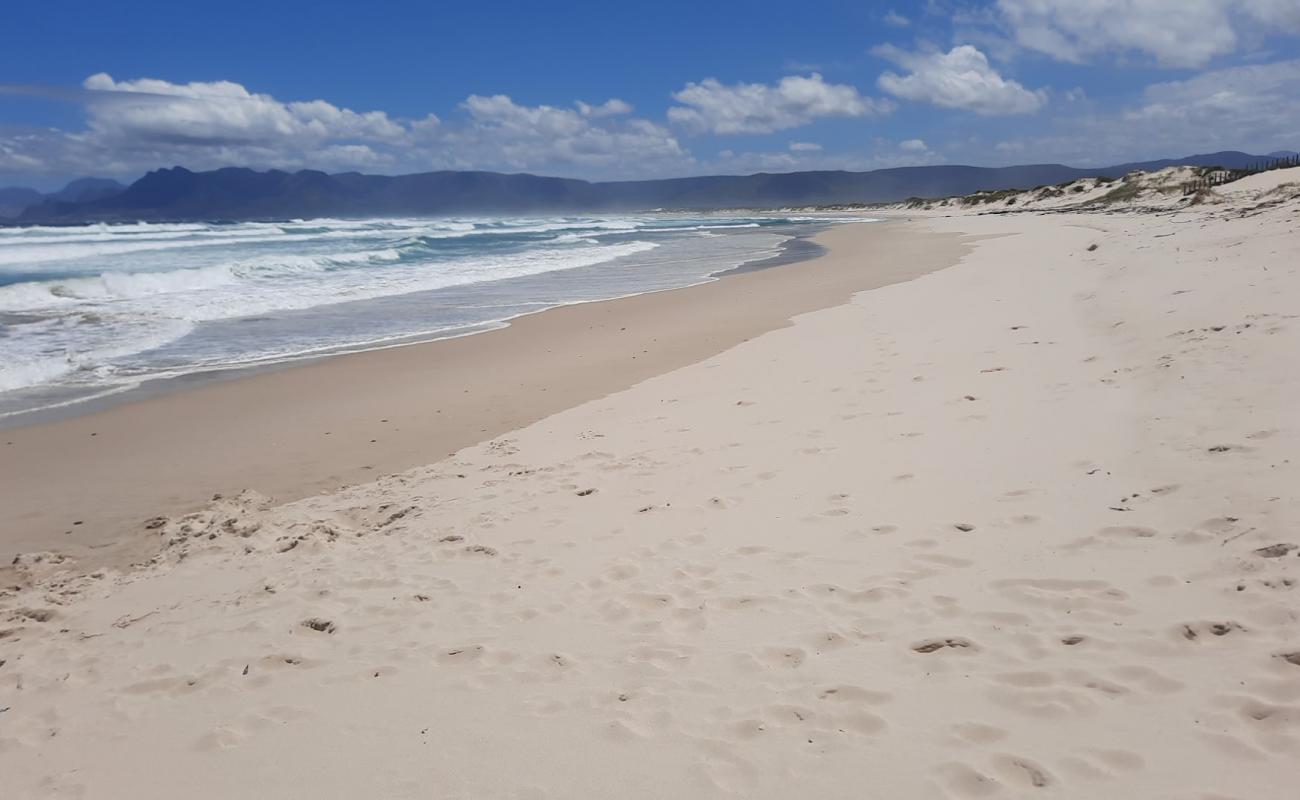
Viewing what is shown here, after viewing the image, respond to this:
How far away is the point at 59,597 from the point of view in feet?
14.1

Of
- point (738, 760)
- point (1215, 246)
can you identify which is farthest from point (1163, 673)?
point (1215, 246)

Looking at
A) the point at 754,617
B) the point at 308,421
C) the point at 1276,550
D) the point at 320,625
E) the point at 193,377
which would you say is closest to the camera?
the point at 1276,550

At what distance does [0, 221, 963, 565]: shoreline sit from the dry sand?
1.90 ft

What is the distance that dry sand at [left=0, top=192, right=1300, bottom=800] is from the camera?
7.89 ft

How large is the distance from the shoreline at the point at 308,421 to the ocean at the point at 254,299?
1221 millimetres

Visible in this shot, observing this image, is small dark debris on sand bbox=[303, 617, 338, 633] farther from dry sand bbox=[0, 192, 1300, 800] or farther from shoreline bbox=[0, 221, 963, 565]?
shoreline bbox=[0, 221, 963, 565]

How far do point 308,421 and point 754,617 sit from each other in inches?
234

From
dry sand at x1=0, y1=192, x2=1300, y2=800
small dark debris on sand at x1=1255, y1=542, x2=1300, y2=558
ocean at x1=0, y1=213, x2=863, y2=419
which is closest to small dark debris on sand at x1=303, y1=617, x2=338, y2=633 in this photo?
dry sand at x1=0, y1=192, x2=1300, y2=800

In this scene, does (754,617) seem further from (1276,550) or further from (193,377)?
(193,377)

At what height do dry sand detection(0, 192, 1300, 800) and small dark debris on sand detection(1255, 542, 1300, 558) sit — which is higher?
small dark debris on sand detection(1255, 542, 1300, 558)

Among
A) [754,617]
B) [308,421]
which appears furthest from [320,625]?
[308,421]

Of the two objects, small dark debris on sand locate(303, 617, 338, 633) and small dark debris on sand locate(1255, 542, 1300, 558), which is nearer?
small dark debris on sand locate(1255, 542, 1300, 558)

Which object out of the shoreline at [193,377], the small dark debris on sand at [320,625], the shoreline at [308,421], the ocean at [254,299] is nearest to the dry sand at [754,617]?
the small dark debris on sand at [320,625]

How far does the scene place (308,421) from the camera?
7633 mm
